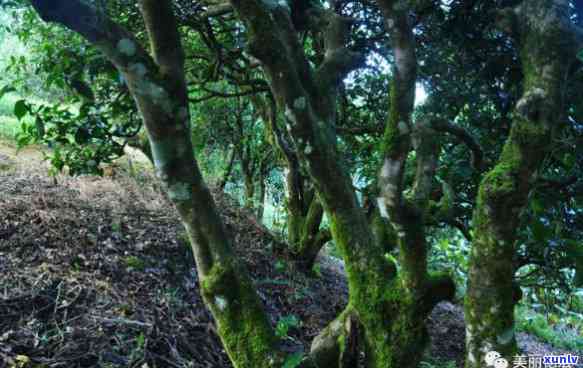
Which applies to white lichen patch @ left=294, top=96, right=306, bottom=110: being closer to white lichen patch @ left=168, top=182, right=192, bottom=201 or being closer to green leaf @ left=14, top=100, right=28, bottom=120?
white lichen patch @ left=168, top=182, right=192, bottom=201

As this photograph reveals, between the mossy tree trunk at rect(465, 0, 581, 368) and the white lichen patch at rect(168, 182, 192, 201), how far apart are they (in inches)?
58.7

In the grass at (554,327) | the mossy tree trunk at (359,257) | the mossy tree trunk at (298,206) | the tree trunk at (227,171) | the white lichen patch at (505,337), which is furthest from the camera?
the tree trunk at (227,171)

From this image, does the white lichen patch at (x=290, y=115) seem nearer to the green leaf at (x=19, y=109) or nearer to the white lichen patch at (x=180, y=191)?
the white lichen patch at (x=180, y=191)

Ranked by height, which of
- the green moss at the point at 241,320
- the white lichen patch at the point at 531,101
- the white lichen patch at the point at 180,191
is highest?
the white lichen patch at the point at 531,101

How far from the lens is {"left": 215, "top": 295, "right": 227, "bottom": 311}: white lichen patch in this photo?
2.55m

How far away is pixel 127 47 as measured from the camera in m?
2.14

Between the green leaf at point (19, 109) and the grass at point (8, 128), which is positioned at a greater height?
the grass at point (8, 128)

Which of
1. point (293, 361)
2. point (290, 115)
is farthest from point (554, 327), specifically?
point (290, 115)

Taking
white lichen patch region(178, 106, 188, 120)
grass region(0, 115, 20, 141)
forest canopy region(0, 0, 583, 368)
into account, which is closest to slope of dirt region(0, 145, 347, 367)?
forest canopy region(0, 0, 583, 368)

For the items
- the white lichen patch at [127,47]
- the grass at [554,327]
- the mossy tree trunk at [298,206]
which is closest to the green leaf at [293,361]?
the white lichen patch at [127,47]

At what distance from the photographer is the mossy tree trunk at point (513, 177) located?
2.05 metres

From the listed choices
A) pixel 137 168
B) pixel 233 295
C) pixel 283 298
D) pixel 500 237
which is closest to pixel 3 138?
pixel 137 168

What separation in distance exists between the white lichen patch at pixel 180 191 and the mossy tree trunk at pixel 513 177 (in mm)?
1491

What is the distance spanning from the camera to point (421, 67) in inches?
160
